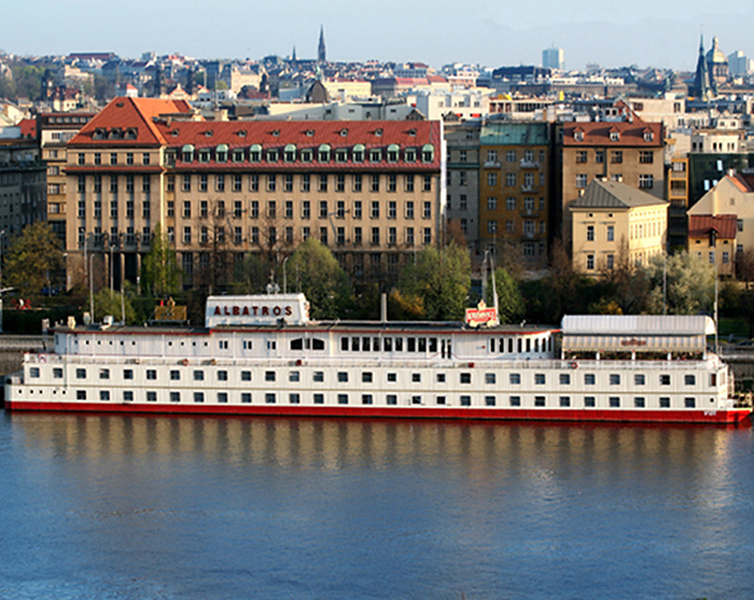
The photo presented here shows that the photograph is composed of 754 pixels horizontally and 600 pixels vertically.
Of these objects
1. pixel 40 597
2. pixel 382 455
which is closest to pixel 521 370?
pixel 382 455

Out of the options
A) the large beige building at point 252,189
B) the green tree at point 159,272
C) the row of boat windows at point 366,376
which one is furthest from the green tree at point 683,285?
the green tree at point 159,272

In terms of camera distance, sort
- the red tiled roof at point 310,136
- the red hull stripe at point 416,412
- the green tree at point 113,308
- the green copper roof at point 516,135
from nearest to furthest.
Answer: the red hull stripe at point 416,412
the green tree at point 113,308
the red tiled roof at point 310,136
the green copper roof at point 516,135

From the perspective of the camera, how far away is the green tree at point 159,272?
100500mm

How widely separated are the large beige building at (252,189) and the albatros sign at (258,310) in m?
29.1

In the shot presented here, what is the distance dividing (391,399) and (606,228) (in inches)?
1338

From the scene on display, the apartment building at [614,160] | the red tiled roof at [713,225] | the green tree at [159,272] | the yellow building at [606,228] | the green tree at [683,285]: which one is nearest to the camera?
the green tree at [683,285]

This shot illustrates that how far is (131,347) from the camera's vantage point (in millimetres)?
72000

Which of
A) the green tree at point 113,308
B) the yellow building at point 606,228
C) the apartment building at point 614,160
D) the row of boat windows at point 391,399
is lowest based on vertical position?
the row of boat windows at point 391,399

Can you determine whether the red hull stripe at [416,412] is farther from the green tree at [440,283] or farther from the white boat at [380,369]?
the green tree at [440,283]

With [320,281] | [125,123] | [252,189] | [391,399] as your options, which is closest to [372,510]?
[391,399]

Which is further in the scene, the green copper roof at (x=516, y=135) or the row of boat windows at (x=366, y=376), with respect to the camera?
the green copper roof at (x=516, y=135)

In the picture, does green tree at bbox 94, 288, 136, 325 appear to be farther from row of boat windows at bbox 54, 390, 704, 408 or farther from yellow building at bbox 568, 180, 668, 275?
yellow building at bbox 568, 180, 668, 275

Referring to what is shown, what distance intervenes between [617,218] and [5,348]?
3855 centimetres

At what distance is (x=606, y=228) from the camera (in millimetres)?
99125
